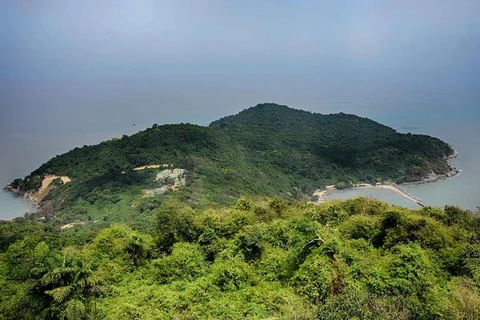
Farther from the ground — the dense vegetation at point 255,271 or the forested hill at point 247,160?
the forested hill at point 247,160

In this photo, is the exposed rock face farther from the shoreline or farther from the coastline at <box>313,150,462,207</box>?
the coastline at <box>313,150,462,207</box>

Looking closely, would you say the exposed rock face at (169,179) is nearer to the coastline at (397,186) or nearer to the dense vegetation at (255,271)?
the coastline at (397,186)

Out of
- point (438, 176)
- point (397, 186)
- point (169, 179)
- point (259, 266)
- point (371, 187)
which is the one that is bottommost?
point (259, 266)

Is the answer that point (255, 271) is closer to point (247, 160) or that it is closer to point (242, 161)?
point (242, 161)

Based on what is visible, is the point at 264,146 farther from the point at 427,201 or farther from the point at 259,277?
the point at 259,277

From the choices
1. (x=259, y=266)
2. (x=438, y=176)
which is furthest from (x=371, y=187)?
(x=259, y=266)

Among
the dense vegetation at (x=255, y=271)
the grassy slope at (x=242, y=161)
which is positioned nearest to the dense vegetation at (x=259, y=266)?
the dense vegetation at (x=255, y=271)

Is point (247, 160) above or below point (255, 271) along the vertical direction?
above
